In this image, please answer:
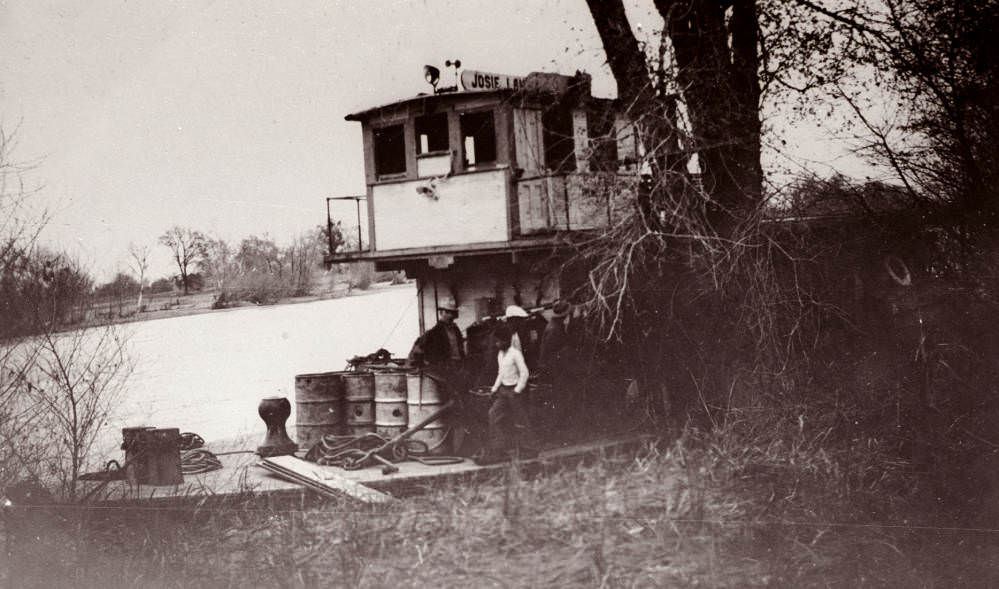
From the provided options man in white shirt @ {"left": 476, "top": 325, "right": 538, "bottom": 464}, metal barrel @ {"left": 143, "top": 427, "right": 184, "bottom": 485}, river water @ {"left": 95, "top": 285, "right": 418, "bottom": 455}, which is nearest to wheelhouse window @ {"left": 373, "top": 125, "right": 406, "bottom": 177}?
river water @ {"left": 95, "top": 285, "right": 418, "bottom": 455}

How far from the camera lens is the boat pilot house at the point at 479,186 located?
14.3 metres

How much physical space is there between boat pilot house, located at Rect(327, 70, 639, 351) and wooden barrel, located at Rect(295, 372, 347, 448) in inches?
89.2

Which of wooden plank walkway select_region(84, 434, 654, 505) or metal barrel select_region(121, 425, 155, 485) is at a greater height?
metal barrel select_region(121, 425, 155, 485)

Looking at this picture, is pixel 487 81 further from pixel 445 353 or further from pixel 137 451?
pixel 137 451

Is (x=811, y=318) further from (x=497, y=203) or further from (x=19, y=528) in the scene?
(x=19, y=528)

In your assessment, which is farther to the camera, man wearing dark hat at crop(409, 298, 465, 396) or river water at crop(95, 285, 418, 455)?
river water at crop(95, 285, 418, 455)

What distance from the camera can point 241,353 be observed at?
1703 cm

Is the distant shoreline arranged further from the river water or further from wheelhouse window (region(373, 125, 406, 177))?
wheelhouse window (region(373, 125, 406, 177))

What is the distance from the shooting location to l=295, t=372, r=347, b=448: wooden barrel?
14570 millimetres

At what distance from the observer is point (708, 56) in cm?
1162

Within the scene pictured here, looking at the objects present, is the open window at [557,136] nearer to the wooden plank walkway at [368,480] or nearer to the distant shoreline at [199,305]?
the wooden plank walkway at [368,480]

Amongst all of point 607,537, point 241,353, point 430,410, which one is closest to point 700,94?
point 607,537

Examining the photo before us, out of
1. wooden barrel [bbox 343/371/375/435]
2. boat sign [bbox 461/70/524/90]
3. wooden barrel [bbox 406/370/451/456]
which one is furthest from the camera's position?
boat sign [bbox 461/70/524/90]

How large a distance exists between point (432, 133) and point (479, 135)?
3.11 ft
